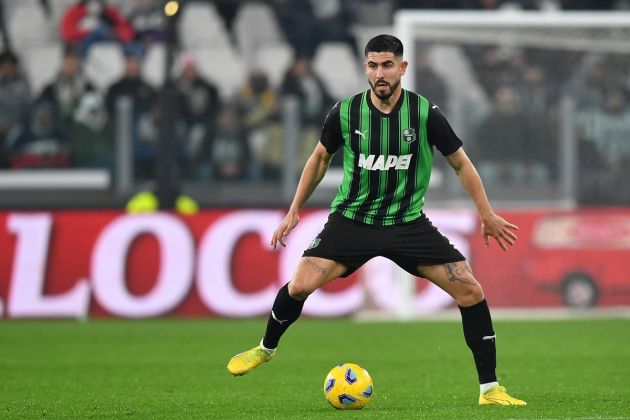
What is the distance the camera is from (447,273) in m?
7.78

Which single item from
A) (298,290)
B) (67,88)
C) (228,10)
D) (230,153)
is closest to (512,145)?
(230,153)

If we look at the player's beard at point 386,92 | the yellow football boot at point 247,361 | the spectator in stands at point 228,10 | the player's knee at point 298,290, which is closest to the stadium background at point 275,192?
the spectator in stands at point 228,10

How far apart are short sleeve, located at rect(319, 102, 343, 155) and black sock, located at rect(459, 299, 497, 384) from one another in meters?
1.23

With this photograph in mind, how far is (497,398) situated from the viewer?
25.0 feet

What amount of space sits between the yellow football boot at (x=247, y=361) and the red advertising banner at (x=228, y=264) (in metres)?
7.51

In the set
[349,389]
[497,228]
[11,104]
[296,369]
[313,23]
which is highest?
[313,23]

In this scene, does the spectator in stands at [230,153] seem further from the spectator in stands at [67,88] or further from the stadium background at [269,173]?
the spectator in stands at [67,88]

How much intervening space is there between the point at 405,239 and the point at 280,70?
475 inches

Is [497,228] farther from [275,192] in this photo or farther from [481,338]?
[275,192]

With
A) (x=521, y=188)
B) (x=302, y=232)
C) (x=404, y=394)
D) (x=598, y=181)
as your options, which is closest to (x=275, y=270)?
(x=302, y=232)

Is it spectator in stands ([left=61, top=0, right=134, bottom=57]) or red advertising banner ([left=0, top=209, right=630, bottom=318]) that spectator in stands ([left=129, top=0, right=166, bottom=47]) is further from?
red advertising banner ([left=0, top=209, right=630, bottom=318])

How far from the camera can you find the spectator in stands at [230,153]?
17.3m

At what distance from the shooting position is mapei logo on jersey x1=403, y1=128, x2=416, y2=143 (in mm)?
7766

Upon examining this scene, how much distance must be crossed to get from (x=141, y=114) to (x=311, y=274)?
9.86 m
